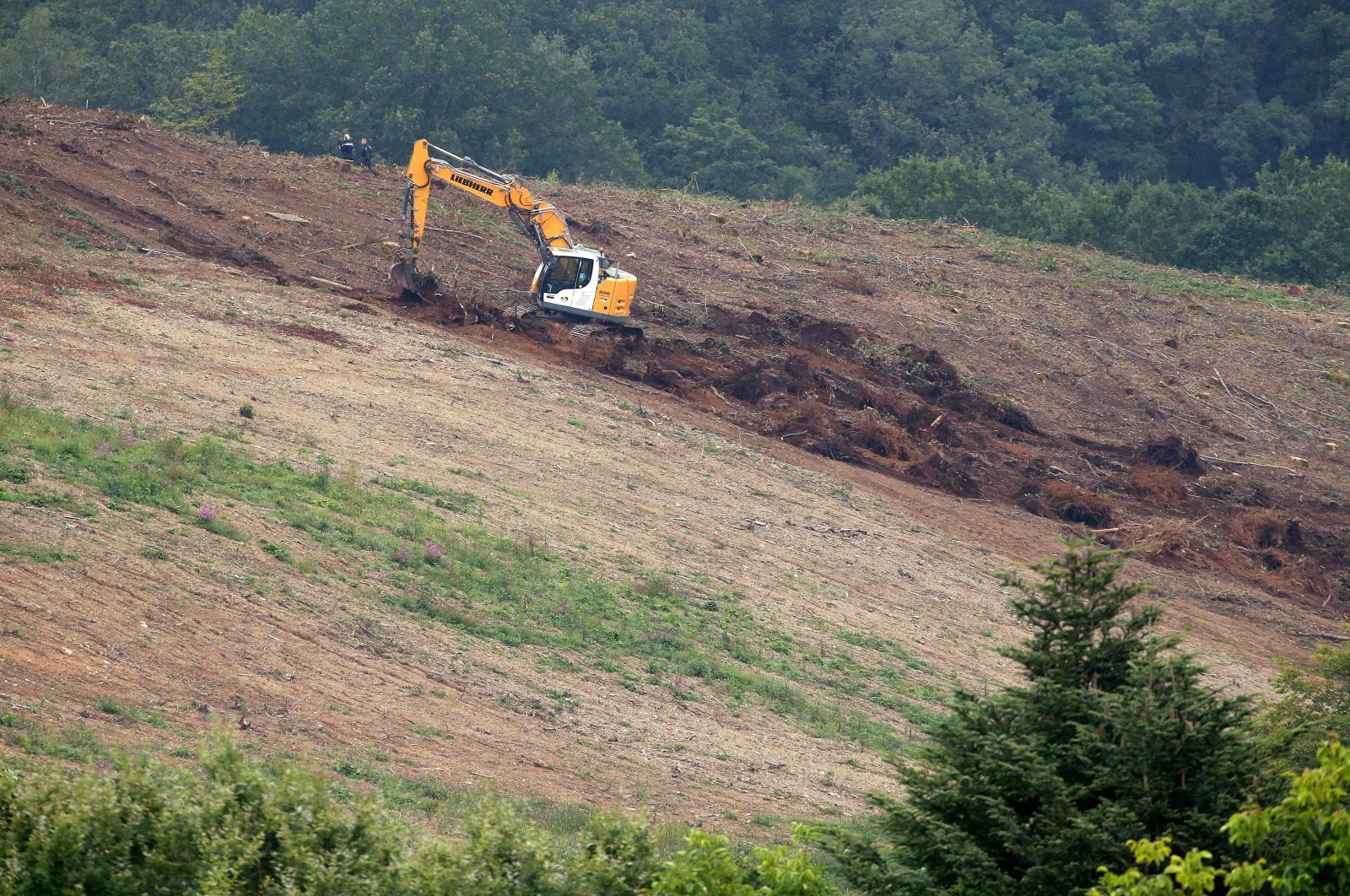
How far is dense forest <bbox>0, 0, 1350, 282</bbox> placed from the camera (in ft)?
178

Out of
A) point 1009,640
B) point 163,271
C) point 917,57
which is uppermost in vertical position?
point 917,57

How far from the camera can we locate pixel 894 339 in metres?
35.1

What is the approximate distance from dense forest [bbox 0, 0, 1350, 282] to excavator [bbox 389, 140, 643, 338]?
25.5 meters

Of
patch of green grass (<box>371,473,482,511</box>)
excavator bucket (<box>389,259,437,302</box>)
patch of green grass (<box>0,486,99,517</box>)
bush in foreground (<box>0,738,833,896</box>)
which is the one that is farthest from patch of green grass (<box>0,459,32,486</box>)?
excavator bucket (<box>389,259,437,302</box>)

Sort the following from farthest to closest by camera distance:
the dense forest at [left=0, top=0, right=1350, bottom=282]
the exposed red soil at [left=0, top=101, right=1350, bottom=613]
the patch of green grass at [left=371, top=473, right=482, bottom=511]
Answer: the dense forest at [left=0, top=0, right=1350, bottom=282]
the exposed red soil at [left=0, top=101, right=1350, bottom=613]
the patch of green grass at [left=371, top=473, right=482, bottom=511]

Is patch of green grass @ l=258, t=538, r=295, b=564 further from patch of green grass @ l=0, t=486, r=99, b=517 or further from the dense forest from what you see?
Answer: the dense forest

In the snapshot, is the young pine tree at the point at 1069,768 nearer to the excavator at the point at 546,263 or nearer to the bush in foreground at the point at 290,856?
the bush in foreground at the point at 290,856

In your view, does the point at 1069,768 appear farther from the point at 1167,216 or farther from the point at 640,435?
the point at 1167,216

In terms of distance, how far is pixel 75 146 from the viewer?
107 feet

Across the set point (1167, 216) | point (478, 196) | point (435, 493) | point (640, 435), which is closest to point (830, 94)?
point (1167, 216)

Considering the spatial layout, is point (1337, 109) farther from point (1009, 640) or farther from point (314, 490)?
point (314, 490)

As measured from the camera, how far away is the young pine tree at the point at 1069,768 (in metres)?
8.13

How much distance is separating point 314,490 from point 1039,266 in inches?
1193

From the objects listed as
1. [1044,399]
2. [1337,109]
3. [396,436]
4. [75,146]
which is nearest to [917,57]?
[1337,109]
